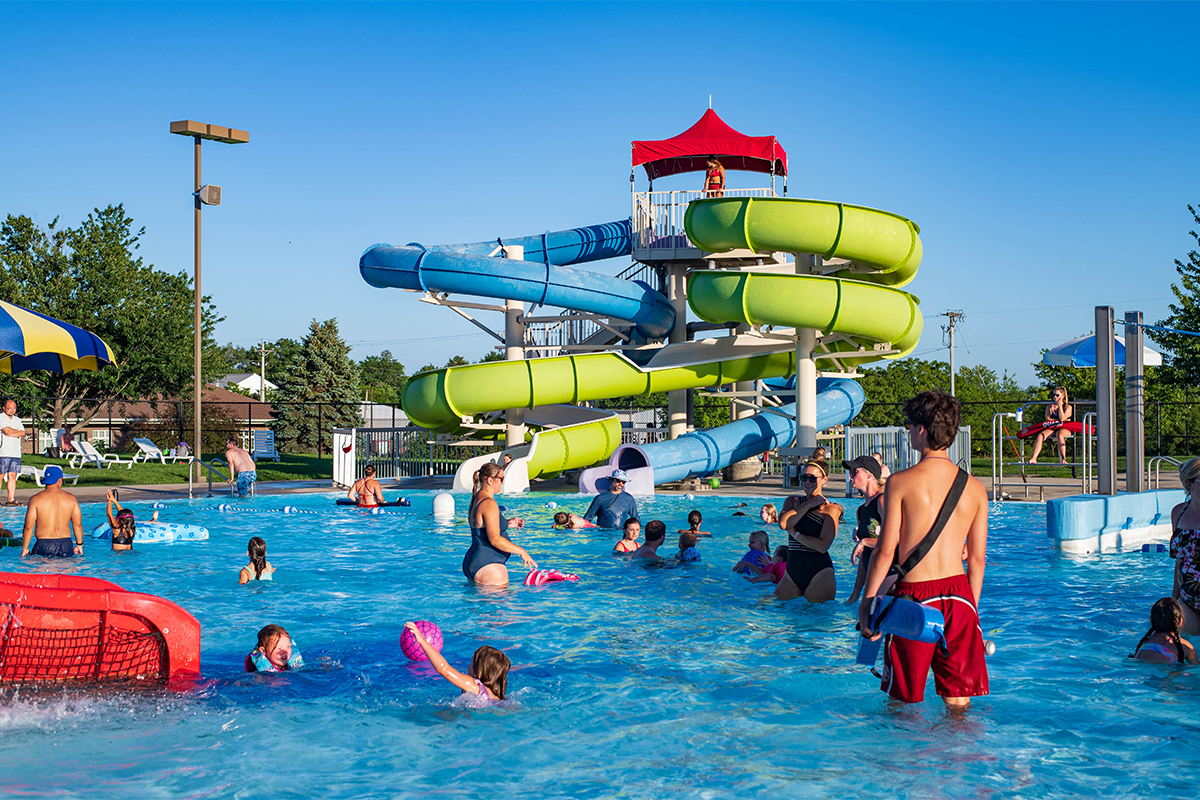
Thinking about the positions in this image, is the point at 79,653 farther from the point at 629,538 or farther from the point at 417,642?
the point at 629,538

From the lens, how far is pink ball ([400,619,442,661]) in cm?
615

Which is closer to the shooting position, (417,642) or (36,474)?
(417,642)

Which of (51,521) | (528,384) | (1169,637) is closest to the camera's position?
(1169,637)

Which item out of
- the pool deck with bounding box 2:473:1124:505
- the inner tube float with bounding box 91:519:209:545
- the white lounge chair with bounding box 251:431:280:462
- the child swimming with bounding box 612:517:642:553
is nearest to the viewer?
the child swimming with bounding box 612:517:642:553

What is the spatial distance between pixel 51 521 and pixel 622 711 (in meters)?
7.86

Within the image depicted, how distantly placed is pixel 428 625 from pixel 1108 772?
13.2 ft

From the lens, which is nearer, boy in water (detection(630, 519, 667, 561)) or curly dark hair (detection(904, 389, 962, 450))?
curly dark hair (detection(904, 389, 962, 450))

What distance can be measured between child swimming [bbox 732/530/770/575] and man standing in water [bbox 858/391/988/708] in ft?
17.1

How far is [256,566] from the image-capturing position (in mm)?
9938

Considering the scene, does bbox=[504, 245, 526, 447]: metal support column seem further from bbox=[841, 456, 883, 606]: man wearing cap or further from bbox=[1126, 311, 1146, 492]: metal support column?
bbox=[841, 456, 883, 606]: man wearing cap

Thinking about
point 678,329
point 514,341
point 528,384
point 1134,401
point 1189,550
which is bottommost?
point 1189,550

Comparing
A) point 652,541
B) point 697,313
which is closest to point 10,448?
Result: point 652,541

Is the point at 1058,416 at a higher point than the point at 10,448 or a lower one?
higher

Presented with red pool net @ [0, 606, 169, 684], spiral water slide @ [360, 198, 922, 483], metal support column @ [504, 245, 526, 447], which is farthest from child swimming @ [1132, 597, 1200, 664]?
metal support column @ [504, 245, 526, 447]
